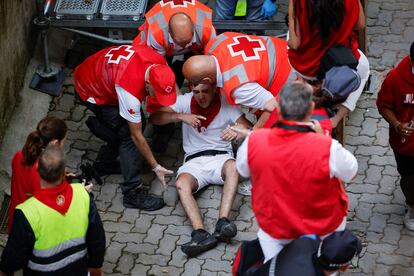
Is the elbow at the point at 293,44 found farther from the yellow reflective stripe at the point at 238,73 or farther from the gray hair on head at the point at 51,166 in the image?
the gray hair on head at the point at 51,166

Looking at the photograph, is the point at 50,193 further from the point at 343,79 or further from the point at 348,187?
the point at 348,187

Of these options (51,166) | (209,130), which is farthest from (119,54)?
(51,166)

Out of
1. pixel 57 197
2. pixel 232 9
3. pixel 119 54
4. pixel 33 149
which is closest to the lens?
pixel 57 197

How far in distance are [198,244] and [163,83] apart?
50.8 inches

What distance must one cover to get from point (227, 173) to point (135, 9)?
85.6 inches

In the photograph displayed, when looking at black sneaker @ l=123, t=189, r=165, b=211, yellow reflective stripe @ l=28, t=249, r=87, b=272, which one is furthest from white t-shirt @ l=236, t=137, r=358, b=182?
black sneaker @ l=123, t=189, r=165, b=211

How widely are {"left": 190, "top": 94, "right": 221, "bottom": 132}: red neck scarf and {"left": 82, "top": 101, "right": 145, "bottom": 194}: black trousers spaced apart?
585 millimetres

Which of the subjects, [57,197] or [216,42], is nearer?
[57,197]

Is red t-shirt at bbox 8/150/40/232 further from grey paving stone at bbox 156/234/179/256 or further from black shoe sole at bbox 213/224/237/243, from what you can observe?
black shoe sole at bbox 213/224/237/243

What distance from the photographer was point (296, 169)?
5500 millimetres

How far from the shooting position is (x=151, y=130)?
8.93 m

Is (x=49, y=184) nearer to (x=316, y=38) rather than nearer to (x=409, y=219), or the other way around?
(x=316, y=38)

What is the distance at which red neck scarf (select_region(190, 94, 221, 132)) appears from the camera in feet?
26.6

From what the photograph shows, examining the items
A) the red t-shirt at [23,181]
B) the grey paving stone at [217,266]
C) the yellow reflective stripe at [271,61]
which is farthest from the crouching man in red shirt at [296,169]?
the yellow reflective stripe at [271,61]
